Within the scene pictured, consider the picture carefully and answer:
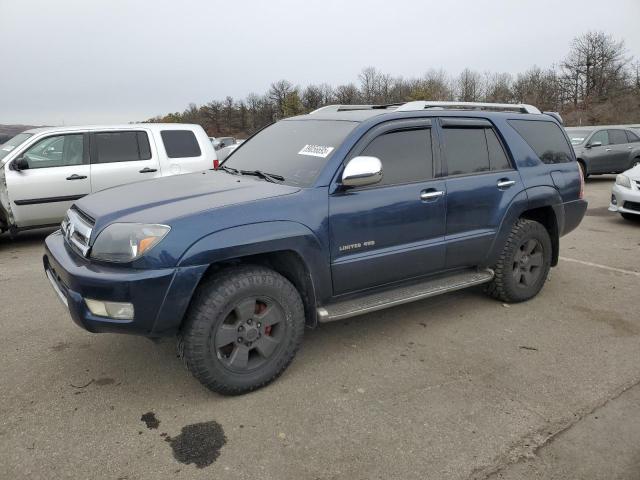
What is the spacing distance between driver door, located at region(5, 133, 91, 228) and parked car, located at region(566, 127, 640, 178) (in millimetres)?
12620

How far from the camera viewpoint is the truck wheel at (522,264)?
438cm

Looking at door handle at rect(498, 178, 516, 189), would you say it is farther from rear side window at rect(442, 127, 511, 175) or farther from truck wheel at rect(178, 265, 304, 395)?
truck wheel at rect(178, 265, 304, 395)

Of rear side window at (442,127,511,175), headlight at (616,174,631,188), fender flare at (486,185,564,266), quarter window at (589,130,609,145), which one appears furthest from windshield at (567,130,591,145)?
rear side window at (442,127,511,175)

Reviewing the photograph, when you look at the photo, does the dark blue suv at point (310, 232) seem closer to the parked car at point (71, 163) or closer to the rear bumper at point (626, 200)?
the parked car at point (71, 163)

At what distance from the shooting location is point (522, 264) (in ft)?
15.0

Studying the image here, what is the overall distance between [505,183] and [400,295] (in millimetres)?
1481

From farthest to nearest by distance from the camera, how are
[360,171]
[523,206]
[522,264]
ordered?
[522,264]
[523,206]
[360,171]

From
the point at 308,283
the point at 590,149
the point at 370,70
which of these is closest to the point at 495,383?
the point at 308,283

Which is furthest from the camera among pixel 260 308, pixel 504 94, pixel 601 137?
pixel 504 94

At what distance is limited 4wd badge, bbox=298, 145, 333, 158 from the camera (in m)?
3.46

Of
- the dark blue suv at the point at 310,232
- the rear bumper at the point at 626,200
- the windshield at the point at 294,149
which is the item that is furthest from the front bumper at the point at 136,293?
the rear bumper at the point at 626,200

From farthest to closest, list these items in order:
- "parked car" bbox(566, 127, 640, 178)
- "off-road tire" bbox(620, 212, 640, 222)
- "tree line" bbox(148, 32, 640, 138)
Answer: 1. "tree line" bbox(148, 32, 640, 138)
2. "parked car" bbox(566, 127, 640, 178)
3. "off-road tire" bbox(620, 212, 640, 222)

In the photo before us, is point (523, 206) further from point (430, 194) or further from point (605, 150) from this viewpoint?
point (605, 150)

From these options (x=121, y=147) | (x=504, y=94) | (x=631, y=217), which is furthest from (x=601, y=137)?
(x=504, y=94)
